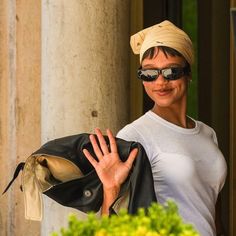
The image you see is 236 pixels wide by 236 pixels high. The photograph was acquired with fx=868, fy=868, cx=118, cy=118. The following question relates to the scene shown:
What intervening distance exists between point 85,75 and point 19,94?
2.34 meters

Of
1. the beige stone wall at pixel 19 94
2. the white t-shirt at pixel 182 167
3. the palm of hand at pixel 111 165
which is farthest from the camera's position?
the beige stone wall at pixel 19 94

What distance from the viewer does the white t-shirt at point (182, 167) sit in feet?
13.3

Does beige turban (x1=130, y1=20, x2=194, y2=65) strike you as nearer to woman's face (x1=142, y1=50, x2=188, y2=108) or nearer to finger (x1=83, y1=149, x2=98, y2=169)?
woman's face (x1=142, y1=50, x2=188, y2=108)

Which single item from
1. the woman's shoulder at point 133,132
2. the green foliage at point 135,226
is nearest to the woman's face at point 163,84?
the woman's shoulder at point 133,132

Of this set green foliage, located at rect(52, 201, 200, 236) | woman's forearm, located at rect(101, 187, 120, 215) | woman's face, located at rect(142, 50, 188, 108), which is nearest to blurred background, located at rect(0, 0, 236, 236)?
woman's face, located at rect(142, 50, 188, 108)

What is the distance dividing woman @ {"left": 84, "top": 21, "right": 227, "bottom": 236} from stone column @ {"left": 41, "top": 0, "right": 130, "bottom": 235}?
1.30 m

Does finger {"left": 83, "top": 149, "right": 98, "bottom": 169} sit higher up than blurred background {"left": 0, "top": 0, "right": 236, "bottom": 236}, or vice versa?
blurred background {"left": 0, "top": 0, "right": 236, "bottom": 236}

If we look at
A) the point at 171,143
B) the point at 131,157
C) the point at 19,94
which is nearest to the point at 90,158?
the point at 131,157

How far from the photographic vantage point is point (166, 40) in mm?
4281

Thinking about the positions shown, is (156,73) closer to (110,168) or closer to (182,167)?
(182,167)

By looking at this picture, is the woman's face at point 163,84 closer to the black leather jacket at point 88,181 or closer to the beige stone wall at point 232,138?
the black leather jacket at point 88,181

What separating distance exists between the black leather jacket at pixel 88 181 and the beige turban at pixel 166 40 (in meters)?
0.60

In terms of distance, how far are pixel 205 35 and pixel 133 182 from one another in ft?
14.0

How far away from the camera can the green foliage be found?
2.60 m
